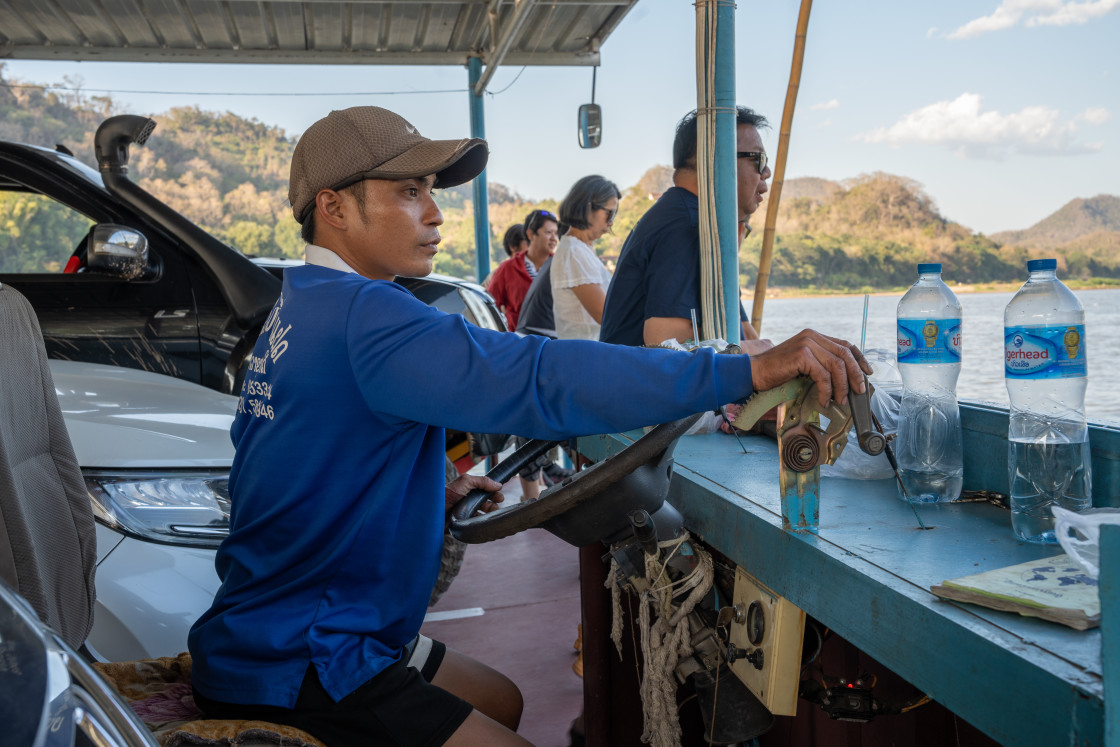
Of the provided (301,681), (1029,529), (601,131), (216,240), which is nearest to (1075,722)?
(1029,529)

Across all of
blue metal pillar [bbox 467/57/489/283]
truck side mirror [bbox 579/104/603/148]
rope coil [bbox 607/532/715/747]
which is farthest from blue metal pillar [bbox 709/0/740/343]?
blue metal pillar [bbox 467/57/489/283]

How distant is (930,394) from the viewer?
1634 mm

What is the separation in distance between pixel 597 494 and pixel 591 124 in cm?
595

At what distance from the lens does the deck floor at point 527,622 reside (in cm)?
333

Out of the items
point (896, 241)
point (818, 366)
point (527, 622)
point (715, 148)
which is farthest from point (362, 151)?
point (527, 622)

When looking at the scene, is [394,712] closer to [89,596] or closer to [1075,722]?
[89,596]

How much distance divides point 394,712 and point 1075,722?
970 mm

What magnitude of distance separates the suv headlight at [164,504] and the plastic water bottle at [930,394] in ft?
5.27

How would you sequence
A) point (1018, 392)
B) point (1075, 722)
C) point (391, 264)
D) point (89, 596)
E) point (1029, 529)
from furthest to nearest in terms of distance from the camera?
point (89, 596) → point (391, 264) → point (1018, 392) → point (1029, 529) → point (1075, 722)

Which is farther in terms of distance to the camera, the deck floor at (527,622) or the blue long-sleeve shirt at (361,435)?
the deck floor at (527,622)

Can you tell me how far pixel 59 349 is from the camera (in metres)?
3.62

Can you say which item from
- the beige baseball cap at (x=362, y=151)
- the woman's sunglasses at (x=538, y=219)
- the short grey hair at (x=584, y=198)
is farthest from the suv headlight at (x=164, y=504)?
the woman's sunglasses at (x=538, y=219)

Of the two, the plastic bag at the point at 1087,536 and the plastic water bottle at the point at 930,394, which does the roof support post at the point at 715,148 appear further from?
the plastic bag at the point at 1087,536

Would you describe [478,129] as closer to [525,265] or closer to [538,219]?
[525,265]
